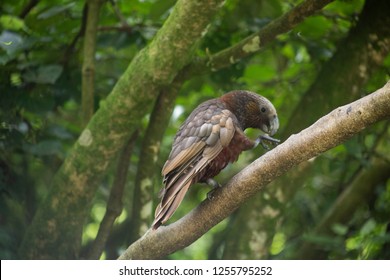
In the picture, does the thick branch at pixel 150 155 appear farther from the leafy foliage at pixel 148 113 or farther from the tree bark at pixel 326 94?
the tree bark at pixel 326 94

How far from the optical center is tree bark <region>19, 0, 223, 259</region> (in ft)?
5.60

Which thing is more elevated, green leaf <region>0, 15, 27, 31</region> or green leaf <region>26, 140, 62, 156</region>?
green leaf <region>0, 15, 27, 31</region>

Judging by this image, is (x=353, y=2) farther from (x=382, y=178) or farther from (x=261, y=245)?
(x=261, y=245)

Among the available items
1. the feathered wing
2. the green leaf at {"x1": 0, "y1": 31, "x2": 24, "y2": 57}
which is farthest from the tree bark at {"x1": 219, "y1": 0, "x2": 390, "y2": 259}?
the green leaf at {"x1": 0, "y1": 31, "x2": 24, "y2": 57}

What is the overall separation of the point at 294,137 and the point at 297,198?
1.07 metres

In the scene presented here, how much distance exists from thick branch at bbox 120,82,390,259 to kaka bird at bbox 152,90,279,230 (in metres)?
0.07

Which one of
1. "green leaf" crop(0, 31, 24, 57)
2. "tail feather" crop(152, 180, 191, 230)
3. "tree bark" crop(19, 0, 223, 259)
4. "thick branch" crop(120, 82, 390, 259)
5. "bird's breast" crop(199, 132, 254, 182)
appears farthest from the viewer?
"green leaf" crop(0, 31, 24, 57)

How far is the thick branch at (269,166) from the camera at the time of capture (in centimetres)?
113

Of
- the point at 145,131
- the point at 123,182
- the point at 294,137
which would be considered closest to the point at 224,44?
the point at 145,131

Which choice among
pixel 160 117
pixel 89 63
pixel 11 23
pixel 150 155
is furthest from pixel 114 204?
pixel 11 23

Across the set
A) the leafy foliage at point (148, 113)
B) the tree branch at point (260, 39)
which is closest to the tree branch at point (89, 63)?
the leafy foliage at point (148, 113)

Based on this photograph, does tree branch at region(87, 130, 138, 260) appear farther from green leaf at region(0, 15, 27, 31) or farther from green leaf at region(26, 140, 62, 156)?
green leaf at region(0, 15, 27, 31)

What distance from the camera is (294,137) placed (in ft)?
3.98

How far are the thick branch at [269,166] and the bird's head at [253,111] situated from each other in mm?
257
